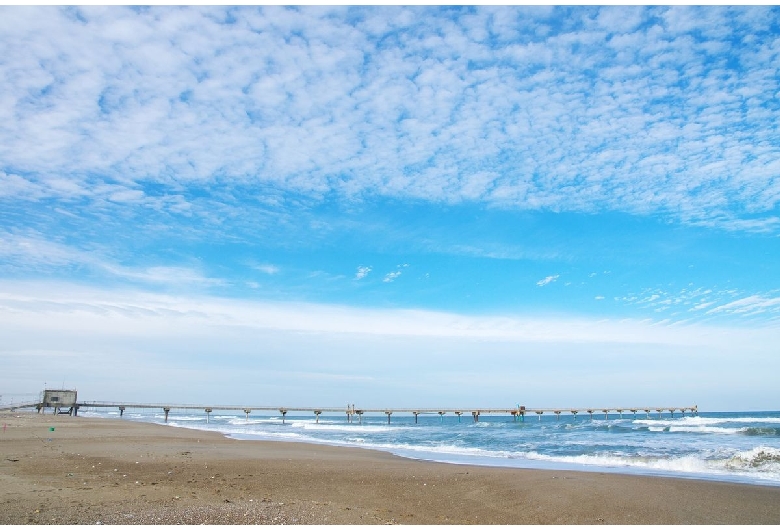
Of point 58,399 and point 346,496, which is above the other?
point 346,496

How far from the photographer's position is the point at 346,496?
35.1ft

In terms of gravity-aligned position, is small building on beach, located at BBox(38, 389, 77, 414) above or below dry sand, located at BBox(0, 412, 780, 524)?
below

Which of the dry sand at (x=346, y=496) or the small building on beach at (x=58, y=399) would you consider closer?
the dry sand at (x=346, y=496)

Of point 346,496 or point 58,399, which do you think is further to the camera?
point 58,399

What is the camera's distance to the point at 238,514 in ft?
26.9

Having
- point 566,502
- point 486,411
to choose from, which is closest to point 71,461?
point 566,502

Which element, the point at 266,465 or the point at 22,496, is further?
the point at 266,465

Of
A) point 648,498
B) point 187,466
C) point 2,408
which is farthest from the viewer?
point 2,408

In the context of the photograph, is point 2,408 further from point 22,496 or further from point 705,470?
point 705,470

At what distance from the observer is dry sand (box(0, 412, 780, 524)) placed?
27.3ft

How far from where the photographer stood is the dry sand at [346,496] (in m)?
8.32

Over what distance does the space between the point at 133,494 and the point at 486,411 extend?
9357cm

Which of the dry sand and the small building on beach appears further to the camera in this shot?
the small building on beach

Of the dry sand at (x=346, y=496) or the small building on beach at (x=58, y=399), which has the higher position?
the dry sand at (x=346, y=496)
